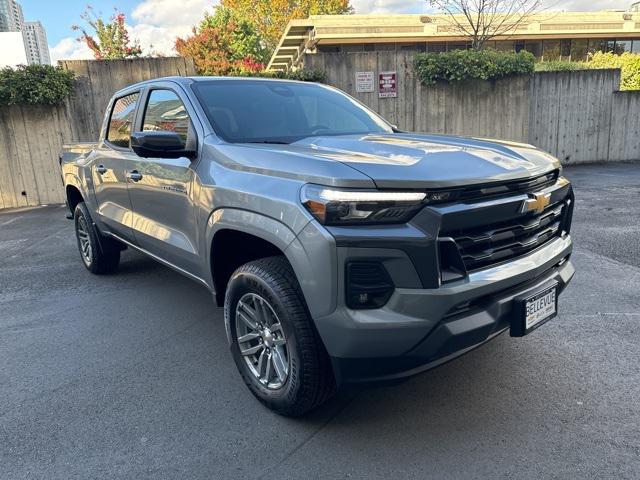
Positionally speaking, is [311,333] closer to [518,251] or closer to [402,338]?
[402,338]

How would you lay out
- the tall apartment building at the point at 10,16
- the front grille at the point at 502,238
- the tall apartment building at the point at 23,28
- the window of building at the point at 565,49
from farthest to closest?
the tall apartment building at the point at 10,16
the tall apartment building at the point at 23,28
the window of building at the point at 565,49
the front grille at the point at 502,238

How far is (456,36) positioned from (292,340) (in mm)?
19183

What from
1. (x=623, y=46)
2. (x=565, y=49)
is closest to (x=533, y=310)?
(x=565, y=49)

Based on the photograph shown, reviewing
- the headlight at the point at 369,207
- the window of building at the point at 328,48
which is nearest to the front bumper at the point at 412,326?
the headlight at the point at 369,207

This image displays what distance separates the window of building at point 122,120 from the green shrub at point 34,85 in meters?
5.13

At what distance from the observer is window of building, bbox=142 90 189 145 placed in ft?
11.3

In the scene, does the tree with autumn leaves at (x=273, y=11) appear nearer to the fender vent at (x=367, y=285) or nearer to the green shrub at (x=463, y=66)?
the green shrub at (x=463, y=66)

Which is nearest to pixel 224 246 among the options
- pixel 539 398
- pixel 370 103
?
pixel 539 398

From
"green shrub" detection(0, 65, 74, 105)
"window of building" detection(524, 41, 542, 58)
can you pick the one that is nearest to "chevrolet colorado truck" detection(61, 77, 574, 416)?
"green shrub" detection(0, 65, 74, 105)

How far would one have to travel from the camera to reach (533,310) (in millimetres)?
2498

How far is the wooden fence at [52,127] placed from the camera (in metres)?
9.23

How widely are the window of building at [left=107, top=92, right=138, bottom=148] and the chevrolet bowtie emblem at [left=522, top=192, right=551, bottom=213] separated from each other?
3196mm

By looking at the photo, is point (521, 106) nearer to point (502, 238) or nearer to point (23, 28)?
point (502, 238)

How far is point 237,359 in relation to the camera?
9.77 feet
